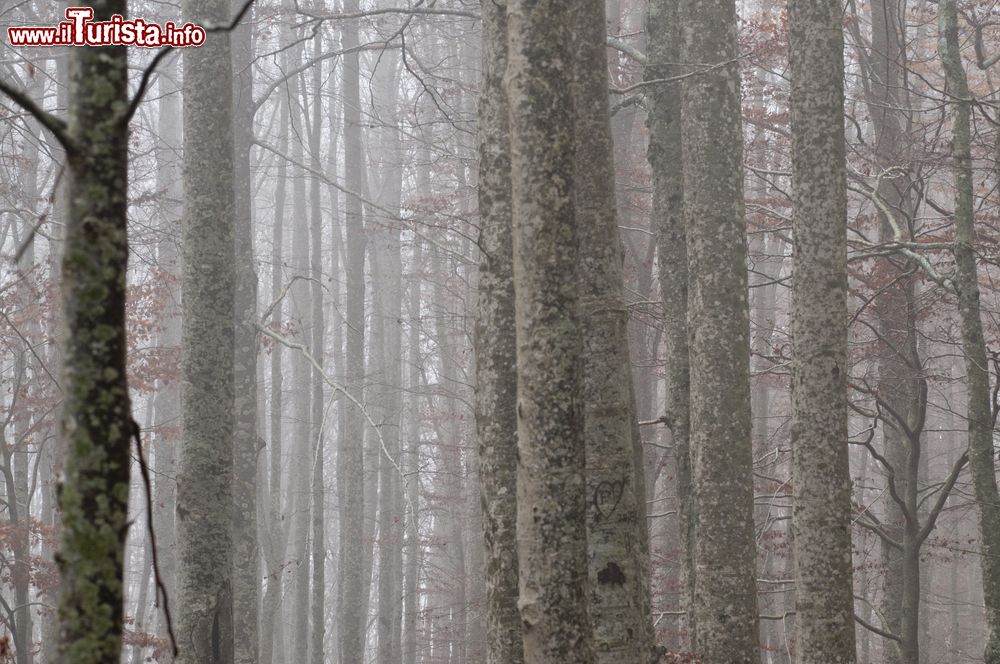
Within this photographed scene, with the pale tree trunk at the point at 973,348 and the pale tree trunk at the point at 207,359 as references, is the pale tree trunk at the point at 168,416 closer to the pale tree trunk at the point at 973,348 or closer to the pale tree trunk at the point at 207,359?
the pale tree trunk at the point at 207,359

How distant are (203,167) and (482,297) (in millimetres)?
2530

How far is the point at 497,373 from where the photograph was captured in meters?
6.13

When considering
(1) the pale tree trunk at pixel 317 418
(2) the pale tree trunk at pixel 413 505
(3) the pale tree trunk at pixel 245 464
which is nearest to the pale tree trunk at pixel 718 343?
(3) the pale tree trunk at pixel 245 464

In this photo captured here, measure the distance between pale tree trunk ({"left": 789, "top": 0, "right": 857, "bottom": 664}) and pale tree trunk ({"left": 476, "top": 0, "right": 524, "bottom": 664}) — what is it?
2211 millimetres

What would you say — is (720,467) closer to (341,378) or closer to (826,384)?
(826,384)

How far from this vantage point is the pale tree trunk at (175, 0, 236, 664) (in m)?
6.71

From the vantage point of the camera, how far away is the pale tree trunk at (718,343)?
23.7 feet

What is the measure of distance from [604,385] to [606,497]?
2.15ft

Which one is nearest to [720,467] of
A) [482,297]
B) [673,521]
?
[482,297]

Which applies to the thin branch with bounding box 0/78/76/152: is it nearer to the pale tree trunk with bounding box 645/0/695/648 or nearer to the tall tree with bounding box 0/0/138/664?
the tall tree with bounding box 0/0/138/664

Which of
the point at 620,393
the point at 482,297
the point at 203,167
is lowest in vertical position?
the point at 620,393

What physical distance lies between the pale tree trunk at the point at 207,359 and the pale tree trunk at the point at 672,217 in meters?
4.19

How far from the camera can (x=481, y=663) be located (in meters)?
18.3

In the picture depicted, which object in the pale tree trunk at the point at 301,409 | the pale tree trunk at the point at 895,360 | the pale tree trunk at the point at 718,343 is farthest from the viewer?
the pale tree trunk at the point at 301,409
